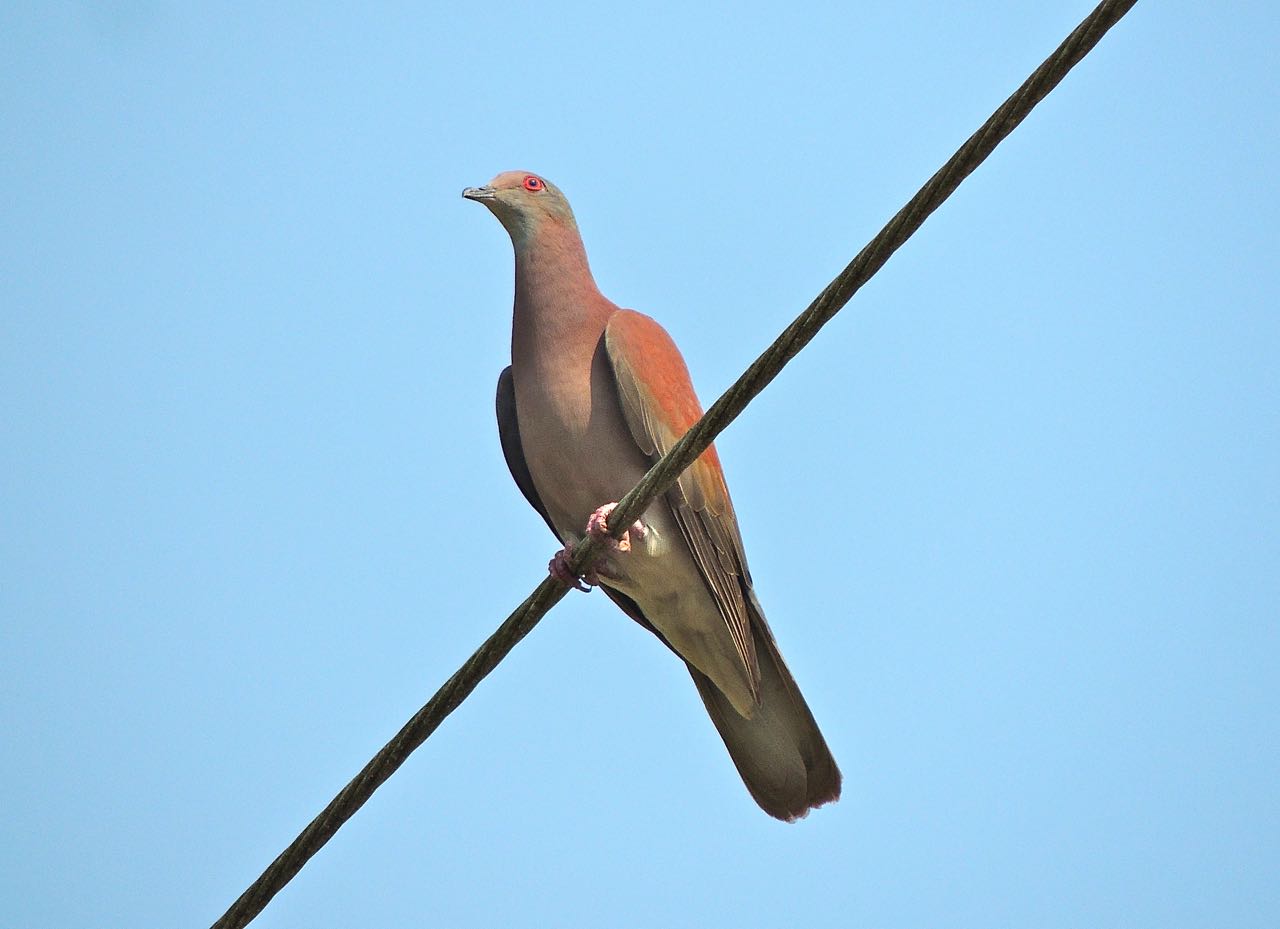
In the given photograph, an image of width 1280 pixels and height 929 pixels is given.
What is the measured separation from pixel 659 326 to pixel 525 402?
656mm

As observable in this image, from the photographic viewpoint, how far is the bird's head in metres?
6.39

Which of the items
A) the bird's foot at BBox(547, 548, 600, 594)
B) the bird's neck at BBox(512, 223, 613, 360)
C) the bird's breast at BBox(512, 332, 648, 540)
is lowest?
the bird's foot at BBox(547, 548, 600, 594)

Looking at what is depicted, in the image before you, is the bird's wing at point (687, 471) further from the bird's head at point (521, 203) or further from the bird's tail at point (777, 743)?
Result: the bird's head at point (521, 203)

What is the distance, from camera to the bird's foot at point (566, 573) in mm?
4430

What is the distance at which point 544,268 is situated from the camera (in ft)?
20.4

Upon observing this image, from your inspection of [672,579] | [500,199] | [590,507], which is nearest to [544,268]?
[500,199]

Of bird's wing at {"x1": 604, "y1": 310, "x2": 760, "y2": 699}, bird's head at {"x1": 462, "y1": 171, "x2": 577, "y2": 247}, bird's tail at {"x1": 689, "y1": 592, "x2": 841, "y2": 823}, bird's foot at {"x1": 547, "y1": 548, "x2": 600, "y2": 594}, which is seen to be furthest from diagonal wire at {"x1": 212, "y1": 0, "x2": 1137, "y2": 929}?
bird's head at {"x1": 462, "y1": 171, "x2": 577, "y2": 247}

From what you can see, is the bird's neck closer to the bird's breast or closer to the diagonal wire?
the bird's breast

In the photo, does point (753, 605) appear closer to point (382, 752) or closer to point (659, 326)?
point (659, 326)

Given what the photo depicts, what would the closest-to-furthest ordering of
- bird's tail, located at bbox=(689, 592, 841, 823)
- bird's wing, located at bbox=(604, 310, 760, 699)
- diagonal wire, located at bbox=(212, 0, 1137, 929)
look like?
diagonal wire, located at bbox=(212, 0, 1137, 929) < bird's wing, located at bbox=(604, 310, 760, 699) < bird's tail, located at bbox=(689, 592, 841, 823)

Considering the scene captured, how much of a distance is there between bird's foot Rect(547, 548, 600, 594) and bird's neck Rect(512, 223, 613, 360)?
92cm

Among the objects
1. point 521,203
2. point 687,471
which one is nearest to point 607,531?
point 687,471

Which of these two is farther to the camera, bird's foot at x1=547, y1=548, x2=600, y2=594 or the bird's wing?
the bird's wing

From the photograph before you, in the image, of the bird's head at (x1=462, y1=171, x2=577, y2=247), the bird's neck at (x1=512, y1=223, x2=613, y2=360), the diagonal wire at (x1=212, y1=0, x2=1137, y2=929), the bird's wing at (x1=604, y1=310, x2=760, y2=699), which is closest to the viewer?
the diagonal wire at (x1=212, y1=0, x2=1137, y2=929)
